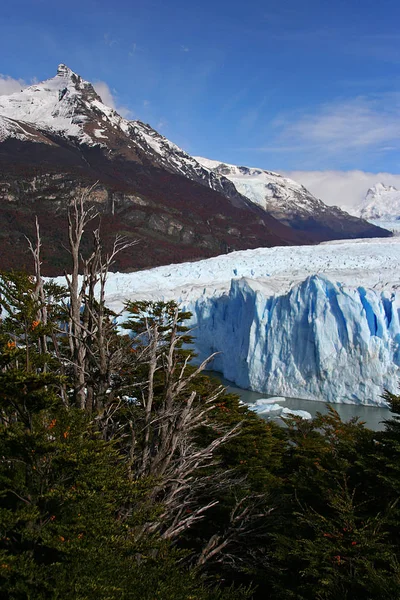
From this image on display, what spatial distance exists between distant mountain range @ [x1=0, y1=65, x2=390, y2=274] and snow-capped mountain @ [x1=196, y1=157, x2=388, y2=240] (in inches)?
17.6

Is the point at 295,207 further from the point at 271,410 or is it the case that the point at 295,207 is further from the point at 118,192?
the point at 271,410

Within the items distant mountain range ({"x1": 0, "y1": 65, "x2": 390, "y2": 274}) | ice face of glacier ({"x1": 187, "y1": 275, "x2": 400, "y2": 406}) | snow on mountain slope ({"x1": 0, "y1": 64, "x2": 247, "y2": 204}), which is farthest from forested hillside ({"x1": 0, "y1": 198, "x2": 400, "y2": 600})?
snow on mountain slope ({"x1": 0, "y1": 64, "x2": 247, "y2": 204})

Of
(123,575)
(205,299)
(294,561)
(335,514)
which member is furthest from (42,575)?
(205,299)

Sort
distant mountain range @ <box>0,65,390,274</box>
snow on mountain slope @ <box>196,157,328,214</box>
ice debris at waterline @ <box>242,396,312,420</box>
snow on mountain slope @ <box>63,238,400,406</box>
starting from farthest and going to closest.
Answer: snow on mountain slope @ <box>196,157,328,214</box> → distant mountain range @ <box>0,65,390,274</box> → snow on mountain slope @ <box>63,238,400,406</box> → ice debris at waterline @ <box>242,396,312,420</box>

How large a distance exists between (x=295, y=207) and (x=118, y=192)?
290ft

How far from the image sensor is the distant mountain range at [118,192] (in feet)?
189

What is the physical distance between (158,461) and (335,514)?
206cm

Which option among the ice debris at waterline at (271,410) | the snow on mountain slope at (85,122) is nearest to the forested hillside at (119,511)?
the ice debris at waterline at (271,410)

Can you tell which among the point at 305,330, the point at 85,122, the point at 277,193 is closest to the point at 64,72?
the point at 85,122

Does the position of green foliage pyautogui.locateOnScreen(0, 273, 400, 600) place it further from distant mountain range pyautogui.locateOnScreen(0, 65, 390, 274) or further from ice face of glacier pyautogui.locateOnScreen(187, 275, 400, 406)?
distant mountain range pyautogui.locateOnScreen(0, 65, 390, 274)

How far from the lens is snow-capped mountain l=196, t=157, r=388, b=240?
440 feet

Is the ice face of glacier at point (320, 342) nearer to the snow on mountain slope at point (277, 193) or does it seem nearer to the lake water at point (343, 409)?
the lake water at point (343, 409)

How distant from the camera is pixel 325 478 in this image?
570 centimetres

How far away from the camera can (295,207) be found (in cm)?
14575
